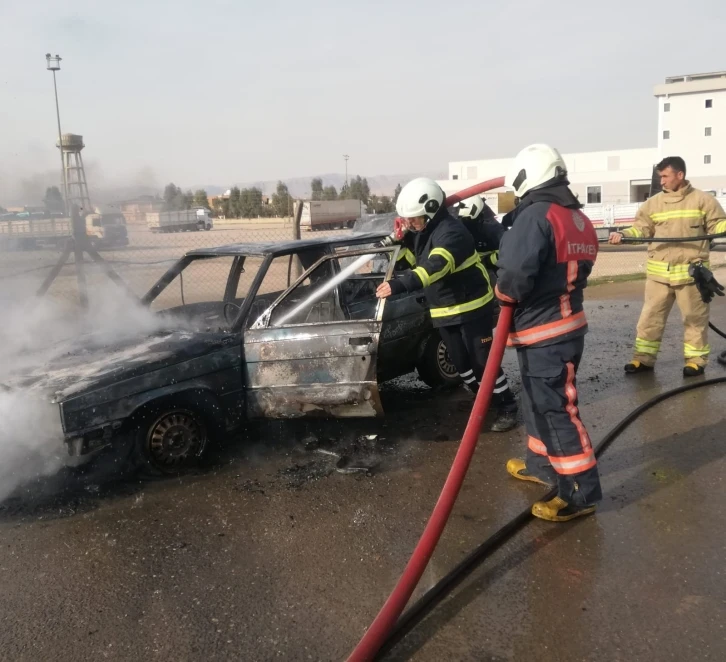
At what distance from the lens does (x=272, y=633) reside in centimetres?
275

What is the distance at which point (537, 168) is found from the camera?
3465 mm

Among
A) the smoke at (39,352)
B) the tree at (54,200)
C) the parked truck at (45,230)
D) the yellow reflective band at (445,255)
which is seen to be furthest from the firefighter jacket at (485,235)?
the tree at (54,200)

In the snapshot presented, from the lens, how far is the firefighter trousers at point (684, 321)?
236 inches

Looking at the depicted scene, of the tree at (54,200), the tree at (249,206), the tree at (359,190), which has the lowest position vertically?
the tree at (54,200)

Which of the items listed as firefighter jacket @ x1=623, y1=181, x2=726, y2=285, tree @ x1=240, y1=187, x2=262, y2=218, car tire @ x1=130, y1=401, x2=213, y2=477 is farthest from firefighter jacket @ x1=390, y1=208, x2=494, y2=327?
tree @ x1=240, y1=187, x2=262, y2=218

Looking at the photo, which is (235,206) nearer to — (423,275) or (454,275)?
(454,275)

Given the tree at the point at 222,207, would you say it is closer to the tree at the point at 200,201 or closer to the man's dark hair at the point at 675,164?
the tree at the point at 200,201

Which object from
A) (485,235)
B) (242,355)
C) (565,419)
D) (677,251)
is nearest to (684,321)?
(677,251)

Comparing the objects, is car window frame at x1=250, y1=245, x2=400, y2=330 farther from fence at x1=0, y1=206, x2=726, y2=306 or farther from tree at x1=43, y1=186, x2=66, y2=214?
tree at x1=43, y1=186, x2=66, y2=214

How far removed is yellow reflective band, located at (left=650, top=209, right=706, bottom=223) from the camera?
5.82m

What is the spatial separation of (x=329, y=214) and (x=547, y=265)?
32.3m

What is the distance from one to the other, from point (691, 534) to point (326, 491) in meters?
2.09

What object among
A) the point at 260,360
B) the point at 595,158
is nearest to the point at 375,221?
the point at 260,360

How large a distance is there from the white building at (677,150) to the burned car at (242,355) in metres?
47.0
